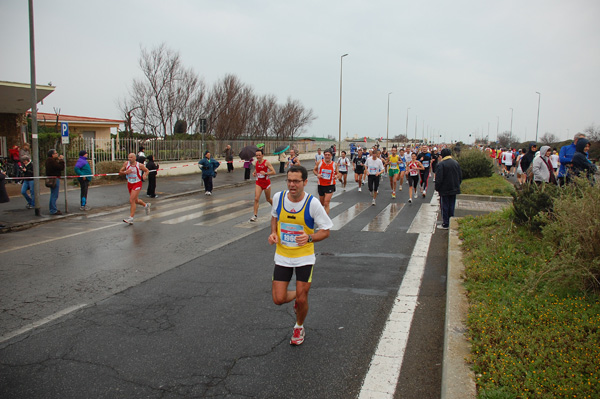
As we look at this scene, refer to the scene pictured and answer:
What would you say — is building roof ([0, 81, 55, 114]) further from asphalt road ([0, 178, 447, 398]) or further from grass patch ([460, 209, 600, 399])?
grass patch ([460, 209, 600, 399])

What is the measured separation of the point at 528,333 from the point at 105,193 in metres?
16.2

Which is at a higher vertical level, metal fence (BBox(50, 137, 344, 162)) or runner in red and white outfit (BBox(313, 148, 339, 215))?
metal fence (BBox(50, 137, 344, 162))

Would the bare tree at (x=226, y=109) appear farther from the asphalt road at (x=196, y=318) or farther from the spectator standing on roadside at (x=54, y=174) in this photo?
the asphalt road at (x=196, y=318)

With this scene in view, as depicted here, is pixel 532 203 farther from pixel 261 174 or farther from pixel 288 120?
pixel 288 120

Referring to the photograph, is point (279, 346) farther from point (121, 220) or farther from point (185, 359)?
point (121, 220)

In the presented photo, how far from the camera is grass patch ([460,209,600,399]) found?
10.8 feet

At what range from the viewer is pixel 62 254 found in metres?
8.53

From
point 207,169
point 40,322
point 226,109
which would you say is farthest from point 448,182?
point 226,109

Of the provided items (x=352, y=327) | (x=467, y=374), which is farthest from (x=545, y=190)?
(x=467, y=374)

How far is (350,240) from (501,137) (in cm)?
9928

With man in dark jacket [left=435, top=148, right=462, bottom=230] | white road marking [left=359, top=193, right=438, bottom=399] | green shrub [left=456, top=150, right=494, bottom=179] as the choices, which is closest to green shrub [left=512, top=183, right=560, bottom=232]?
white road marking [left=359, top=193, right=438, bottom=399]

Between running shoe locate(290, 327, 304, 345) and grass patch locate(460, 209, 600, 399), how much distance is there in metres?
1.61

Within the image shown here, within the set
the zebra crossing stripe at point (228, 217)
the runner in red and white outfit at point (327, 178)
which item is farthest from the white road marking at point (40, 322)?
the runner in red and white outfit at point (327, 178)

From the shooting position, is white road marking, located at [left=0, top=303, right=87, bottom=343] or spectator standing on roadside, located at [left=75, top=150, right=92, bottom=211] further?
spectator standing on roadside, located at [left=75, top=150, right=92, bottom=211]
